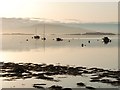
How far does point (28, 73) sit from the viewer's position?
88.9 ft

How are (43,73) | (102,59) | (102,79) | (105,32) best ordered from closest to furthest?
(102,79) → (43,73) → (102,59) → (105,32)

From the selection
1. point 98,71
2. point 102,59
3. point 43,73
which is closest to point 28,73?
point 43,73

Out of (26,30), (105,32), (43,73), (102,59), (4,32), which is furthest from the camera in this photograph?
(26,30)

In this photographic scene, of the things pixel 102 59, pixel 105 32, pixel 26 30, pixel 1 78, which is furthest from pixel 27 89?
pixel 26 30

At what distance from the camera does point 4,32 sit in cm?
16012

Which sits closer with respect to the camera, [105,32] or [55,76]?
[55,76]

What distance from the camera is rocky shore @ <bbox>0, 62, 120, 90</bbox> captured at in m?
24.1

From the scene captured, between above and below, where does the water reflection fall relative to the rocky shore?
above

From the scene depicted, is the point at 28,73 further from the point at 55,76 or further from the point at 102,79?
the point at 102,79

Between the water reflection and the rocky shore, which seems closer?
the rocky shore

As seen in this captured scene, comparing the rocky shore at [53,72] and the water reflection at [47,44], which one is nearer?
the rocky shore at [53,72]

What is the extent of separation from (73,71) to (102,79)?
3692 millimetres

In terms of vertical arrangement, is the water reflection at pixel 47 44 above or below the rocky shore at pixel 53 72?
above

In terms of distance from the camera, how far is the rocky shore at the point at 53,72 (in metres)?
24.1
